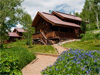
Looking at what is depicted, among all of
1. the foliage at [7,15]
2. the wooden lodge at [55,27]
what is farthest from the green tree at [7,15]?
the wooden lodge at [55,27]

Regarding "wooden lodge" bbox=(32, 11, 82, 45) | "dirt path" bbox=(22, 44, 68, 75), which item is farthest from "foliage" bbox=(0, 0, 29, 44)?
"dirt path" bbox=(22, 44, 68, 75)

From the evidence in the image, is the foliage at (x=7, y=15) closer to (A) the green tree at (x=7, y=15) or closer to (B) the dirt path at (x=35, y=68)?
(A) the green tree at (x=7, y=15)

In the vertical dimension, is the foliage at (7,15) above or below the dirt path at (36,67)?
above

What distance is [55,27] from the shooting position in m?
20.7

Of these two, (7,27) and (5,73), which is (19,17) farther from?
(5,73)

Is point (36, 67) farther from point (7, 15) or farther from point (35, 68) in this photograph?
point (7, 15)

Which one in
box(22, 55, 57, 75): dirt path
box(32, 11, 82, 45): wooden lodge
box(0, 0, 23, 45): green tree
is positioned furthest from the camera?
box(32, 11, 82, 45): wooden lodge

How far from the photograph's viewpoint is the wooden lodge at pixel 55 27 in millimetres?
17344

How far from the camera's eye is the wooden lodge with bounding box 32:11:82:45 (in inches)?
683

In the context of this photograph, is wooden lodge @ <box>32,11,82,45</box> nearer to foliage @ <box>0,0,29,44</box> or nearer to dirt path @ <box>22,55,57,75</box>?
foliage @ <box>0,0,29,44</box>

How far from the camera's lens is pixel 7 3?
46.7 feet

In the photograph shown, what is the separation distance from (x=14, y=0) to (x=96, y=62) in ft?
48.6

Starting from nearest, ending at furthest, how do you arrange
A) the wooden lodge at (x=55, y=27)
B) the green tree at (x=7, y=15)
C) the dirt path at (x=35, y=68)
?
the dirt path at (x=35, y=68) < the green tree at (x=7, y=15) < the wooden lodge at (x=55, y=27)

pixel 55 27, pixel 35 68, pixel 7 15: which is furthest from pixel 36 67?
pixel 55 27
